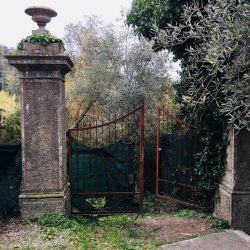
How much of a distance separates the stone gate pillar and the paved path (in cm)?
226

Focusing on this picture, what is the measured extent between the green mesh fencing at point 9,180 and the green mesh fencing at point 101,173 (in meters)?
1.13

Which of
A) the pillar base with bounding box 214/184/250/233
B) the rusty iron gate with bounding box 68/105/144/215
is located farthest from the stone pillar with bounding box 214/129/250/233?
the rusty iron gate with bounding box 68/105/144/215

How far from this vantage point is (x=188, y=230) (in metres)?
5.98

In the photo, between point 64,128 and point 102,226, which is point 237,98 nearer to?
point 64,128

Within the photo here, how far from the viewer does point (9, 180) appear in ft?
19.5

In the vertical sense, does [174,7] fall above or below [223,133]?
above

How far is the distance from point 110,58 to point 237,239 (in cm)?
1124

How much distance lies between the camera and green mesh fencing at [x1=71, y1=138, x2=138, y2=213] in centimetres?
628

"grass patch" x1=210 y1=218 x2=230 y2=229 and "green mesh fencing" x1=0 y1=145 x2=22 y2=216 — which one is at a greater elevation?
"green mesh fencing" x1=0 y1=145 x2=22 y2=216

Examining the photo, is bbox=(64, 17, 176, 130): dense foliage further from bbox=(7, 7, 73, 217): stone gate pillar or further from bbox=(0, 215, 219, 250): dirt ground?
bbox=(7, 7, 73, 217): stone gate pillar

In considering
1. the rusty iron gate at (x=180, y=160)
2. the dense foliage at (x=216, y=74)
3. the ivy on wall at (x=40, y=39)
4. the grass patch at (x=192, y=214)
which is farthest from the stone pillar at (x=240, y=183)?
the ivy on wall at (x=40, y=39)

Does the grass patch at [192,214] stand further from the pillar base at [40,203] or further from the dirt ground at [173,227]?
the pillar base at [40,203]

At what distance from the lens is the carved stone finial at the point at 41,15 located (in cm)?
552

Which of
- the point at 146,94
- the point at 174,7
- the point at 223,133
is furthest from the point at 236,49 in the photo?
the point at 146,94
